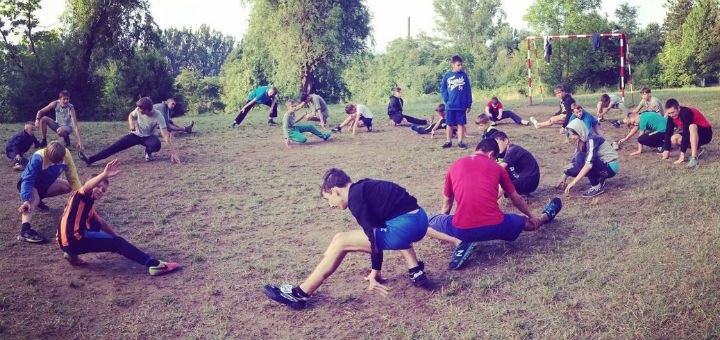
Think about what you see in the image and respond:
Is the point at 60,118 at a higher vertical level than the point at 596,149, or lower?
higher

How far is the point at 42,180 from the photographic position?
7.94m

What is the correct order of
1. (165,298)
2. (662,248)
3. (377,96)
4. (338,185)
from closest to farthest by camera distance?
(338,185) → (165,298) → (662,248) → (377,96)

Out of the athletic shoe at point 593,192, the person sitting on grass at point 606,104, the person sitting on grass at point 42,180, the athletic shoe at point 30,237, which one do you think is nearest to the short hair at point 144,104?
the person sitting on grass at point 42,180

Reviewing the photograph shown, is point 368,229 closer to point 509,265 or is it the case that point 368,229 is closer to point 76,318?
point 509,265

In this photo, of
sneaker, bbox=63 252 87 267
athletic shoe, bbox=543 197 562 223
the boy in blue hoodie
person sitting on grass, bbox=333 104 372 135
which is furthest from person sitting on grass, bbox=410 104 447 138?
sneaker, bbox=63 252 87 267

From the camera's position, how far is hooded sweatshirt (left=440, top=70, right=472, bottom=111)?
12172mm

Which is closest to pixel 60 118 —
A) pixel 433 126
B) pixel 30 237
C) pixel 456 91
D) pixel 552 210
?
pixel 30 237

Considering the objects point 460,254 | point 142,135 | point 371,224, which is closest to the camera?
point 371,224

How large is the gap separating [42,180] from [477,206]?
20.2 ft

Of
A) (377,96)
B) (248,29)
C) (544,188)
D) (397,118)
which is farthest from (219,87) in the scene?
(544,188)

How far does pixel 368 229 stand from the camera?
5.07 metres

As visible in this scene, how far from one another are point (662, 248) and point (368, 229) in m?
3.46

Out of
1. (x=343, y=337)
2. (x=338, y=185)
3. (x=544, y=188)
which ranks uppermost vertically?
(x=338, y=185)

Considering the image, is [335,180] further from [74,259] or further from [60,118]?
[60,118]
